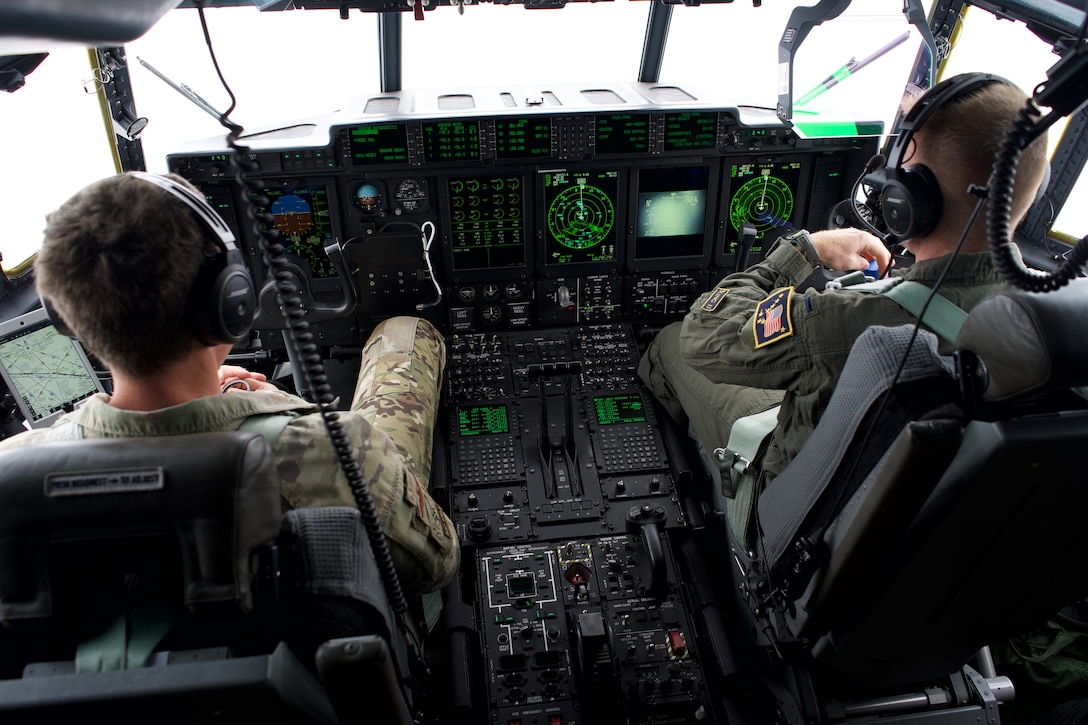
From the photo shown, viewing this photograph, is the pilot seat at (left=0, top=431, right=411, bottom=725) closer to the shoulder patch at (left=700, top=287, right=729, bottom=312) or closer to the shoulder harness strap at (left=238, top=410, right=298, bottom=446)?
the shoulder harness strap at (left=238, top=410, right=298, bottom=446)

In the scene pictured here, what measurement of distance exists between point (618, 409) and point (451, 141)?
1092 mm

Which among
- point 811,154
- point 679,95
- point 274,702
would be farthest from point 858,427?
point 679,95

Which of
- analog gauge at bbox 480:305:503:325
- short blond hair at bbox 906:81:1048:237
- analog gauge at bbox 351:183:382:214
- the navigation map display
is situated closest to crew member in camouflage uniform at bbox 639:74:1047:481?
short blond hair at bbox 906:81:1048:237

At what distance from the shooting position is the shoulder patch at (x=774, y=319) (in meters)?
1.35

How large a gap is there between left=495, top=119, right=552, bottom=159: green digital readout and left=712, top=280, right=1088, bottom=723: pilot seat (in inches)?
55.7

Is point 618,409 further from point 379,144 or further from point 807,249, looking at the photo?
point 379,144

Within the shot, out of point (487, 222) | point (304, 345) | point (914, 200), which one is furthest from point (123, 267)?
point (487, 222)

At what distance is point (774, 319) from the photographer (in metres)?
1.38

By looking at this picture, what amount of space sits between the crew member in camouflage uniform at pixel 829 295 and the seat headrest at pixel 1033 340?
0.97ft

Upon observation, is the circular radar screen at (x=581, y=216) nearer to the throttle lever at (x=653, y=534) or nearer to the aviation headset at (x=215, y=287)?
the throttle lever at (x=653, y=534)

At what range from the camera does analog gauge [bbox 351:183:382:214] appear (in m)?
2.46

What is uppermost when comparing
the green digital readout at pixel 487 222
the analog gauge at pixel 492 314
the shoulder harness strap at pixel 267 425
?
the shoulder harness strap at pixel 267 425

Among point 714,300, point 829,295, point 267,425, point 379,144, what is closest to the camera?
point 267,425

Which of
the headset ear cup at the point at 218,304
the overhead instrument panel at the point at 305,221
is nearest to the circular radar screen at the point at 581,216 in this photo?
the overhead instrument panel at the point at 305,221
